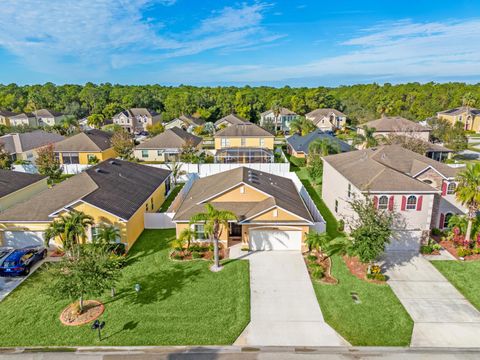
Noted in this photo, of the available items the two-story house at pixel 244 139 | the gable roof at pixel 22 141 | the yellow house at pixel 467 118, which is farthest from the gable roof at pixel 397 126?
the gable roof at pixel 22 141

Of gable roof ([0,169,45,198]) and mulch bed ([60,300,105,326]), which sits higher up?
gable roof ([0,169,45,198])

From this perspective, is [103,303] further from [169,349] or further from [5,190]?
[5,190]

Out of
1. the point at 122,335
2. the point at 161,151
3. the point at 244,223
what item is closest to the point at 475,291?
the point at 244,223

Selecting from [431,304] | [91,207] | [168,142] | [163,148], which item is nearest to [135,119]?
[168,142]

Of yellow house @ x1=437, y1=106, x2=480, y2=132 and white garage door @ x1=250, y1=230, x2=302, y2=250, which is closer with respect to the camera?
white garage door @ x1=250, y1=230, x2=302, y2=250

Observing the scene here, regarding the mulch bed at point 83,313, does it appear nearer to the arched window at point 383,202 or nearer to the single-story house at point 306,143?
the arched window at point 383,202

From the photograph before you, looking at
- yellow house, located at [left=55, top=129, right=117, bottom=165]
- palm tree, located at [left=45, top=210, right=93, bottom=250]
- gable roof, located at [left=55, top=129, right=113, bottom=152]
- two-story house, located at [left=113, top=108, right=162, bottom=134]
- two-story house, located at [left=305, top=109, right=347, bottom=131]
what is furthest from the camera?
two-story house, located at [left=113, top=108, right=162, bottom=134]

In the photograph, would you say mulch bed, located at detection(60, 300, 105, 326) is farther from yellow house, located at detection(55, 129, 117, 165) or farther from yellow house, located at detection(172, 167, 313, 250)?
yellow house, located at detection(55, 129, 117, 165)

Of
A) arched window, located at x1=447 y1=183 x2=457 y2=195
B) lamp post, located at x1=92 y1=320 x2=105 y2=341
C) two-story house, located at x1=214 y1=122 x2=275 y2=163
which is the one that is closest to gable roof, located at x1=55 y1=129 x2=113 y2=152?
two-story house, located at x1=214 y1=122 x2=275 y2=163
